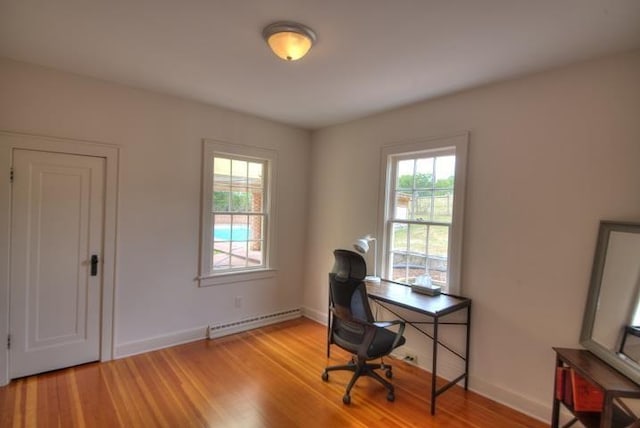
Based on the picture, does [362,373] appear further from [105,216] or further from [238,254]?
[105,216]

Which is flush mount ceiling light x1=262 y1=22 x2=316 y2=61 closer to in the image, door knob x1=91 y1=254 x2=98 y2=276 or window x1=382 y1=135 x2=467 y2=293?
window x1=382 y1=135 x2=467 y2=293

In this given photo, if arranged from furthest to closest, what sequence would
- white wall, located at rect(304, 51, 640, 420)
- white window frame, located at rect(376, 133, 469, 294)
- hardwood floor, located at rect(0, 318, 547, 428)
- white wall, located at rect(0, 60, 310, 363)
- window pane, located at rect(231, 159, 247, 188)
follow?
window pane, located at rect(231, 159, 247, 188) → white window frame, located at rect(376, 133, 469, 294) → white wall, located at rect(0, 60, 310, 363) → hardwood floor, located at rect(0, 318, 547, 428) → white wall, located at rect(304, 51, 640, 420)

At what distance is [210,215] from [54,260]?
1369 mm

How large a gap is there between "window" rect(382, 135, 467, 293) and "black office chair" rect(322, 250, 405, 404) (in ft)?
2.46

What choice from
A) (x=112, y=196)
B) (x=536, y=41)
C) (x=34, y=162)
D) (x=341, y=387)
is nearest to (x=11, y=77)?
(x=34, y=162)

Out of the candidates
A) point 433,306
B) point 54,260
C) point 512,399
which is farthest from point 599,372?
point 54,260

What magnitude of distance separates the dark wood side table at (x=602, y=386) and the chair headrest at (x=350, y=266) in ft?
4.37

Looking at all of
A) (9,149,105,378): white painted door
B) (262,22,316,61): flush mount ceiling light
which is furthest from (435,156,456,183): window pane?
(9,149,105,378): white painted door

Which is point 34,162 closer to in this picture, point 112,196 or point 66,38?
point 112,196

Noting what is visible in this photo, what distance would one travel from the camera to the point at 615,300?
6.44 feet

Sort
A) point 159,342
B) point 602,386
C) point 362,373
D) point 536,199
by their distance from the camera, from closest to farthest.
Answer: point 602,386 < point 536,199 < point 362,373 < point 159,342

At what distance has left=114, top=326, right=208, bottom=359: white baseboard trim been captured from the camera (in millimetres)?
3032

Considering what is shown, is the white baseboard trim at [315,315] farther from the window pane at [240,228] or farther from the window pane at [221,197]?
the window pane at [221,197]

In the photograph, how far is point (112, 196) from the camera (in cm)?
292
